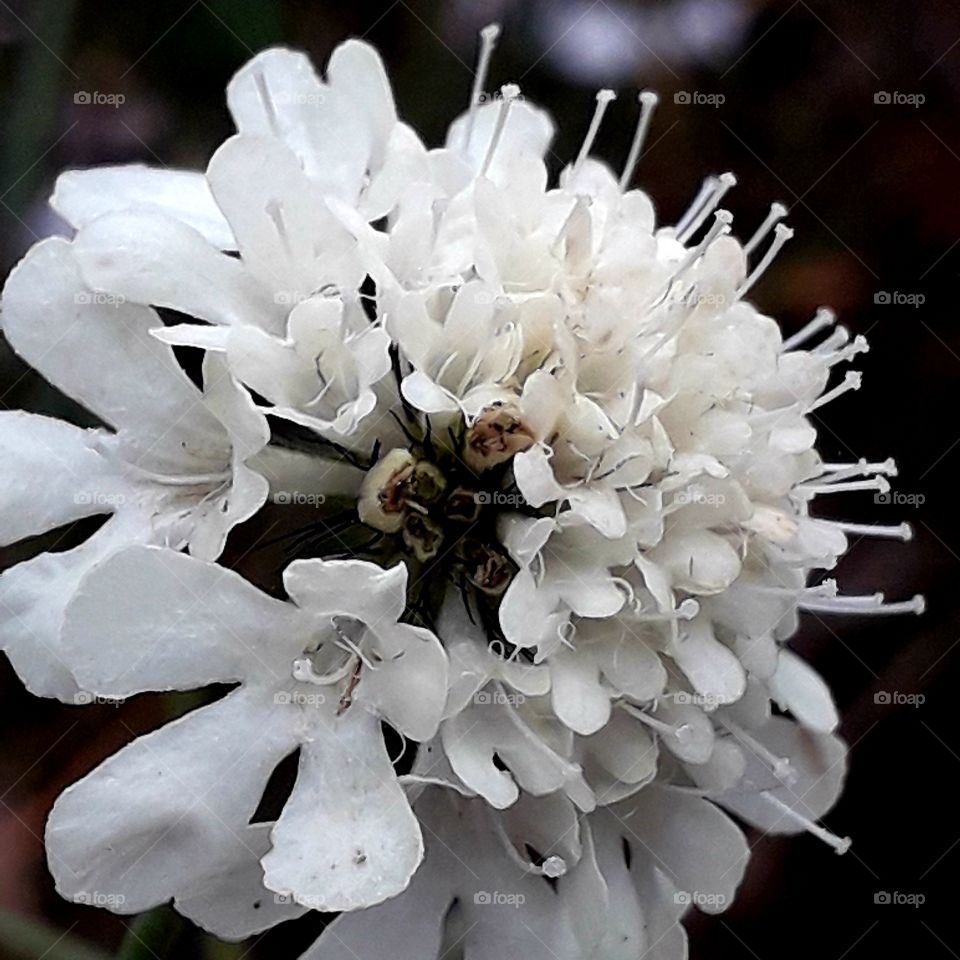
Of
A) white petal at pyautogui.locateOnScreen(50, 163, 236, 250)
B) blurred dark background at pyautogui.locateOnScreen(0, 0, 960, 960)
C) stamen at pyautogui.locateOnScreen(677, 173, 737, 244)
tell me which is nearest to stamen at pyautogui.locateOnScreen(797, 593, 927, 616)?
stamen at pyautogui.locateOnScreen(677, 173, 737, 244)

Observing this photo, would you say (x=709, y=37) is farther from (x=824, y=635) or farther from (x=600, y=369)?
(x=600, y=369)

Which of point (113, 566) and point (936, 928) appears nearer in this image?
point (113, 566)

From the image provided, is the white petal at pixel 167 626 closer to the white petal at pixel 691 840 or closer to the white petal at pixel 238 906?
the white petal at pixel 238 906

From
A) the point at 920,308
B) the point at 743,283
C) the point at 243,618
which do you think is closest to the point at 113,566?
the point at 243,618

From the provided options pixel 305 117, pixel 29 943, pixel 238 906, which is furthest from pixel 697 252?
pixel 29 943

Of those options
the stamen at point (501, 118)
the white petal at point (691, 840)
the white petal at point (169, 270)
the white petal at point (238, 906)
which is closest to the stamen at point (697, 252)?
the stamen at point (501, 118)

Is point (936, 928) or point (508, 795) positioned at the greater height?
point (508, 795)

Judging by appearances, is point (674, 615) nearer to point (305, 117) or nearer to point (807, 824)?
point (807, 824)
